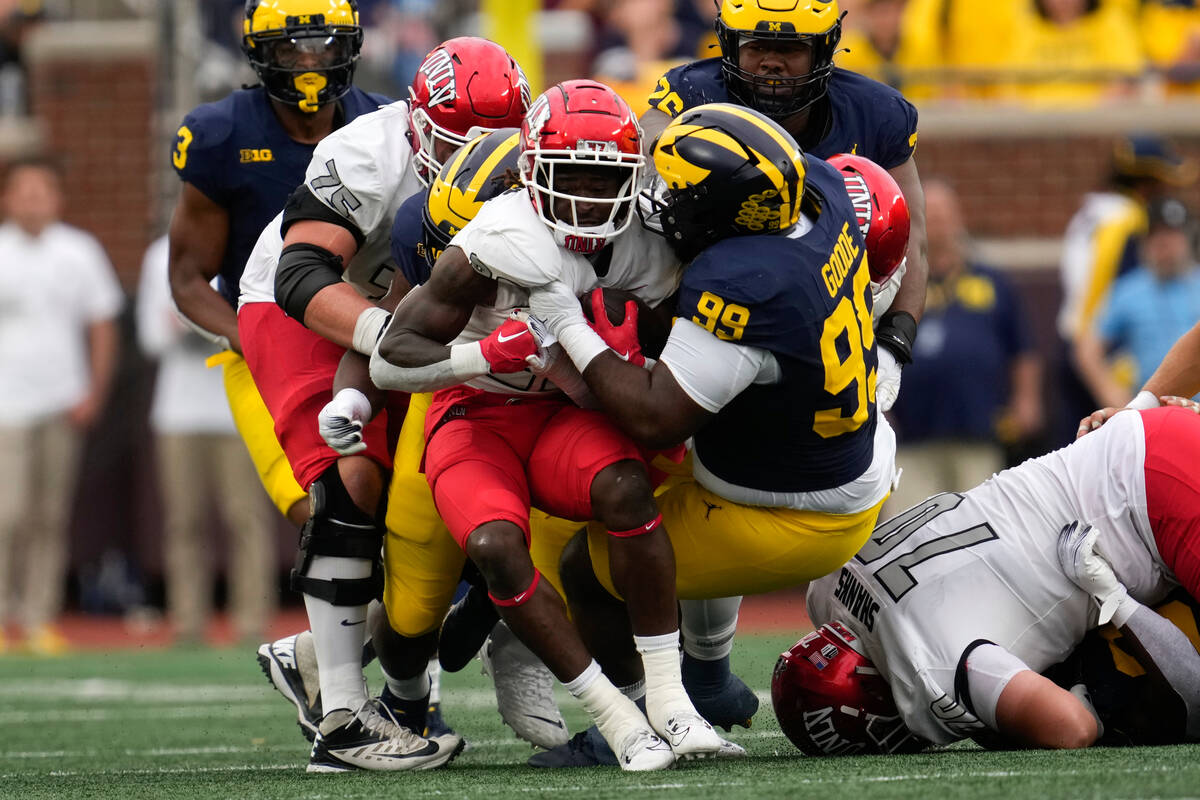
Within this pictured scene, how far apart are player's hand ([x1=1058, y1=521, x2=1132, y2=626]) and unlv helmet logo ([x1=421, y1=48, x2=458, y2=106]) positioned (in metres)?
1.88

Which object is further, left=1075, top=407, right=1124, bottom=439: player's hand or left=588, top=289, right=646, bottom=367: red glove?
left=1075, top=407, right=1124, bottom=439: player's hand

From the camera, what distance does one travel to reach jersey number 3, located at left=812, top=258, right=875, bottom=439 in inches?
160

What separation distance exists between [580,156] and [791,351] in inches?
25.0

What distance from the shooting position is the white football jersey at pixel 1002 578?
14.2ft

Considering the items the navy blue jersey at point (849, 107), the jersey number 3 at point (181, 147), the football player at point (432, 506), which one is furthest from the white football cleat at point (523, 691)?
the jersey number 3 at point (181, 147)

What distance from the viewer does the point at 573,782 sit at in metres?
3.88

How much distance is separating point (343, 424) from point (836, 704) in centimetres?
138

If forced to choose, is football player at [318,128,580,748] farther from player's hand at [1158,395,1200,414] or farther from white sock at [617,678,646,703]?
player's hand at [1158,395,1200,414]

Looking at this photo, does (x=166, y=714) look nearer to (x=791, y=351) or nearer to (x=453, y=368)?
(x=453, y=368)

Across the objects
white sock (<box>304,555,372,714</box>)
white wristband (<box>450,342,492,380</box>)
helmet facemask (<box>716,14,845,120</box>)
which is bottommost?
white sock (<box>304,555,372,714</box>)

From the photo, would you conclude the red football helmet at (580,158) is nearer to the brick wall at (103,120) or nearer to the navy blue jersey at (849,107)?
the navy blue jersey at (849,107)

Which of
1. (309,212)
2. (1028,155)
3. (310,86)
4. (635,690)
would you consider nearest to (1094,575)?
(635,690)

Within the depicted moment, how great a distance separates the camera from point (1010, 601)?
14.3ft

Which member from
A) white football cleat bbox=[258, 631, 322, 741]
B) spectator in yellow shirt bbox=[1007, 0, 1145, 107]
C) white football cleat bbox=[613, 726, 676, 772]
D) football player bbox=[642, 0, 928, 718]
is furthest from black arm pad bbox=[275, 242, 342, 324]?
spectator in yellow shirt bbox=[1007, 0, 1145, 107]
